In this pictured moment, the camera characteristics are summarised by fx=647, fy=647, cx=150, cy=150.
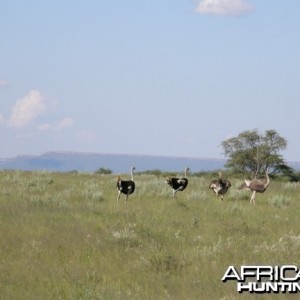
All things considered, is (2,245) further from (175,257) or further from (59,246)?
(175,257)

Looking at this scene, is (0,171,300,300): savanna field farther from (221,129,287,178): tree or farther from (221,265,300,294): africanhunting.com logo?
(221,129,287,178): tree

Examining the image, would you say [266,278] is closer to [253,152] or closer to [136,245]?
→ [136,245]

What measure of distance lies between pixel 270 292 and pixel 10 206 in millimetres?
10915

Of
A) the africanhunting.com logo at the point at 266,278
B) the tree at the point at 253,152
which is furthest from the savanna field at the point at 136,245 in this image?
the tree at the point at 253,152

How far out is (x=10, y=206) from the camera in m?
18.4

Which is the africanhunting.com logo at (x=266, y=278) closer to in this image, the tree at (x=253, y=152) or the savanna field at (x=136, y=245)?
the savanna field at (x=136, y=245)

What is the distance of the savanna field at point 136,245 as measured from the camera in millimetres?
9852

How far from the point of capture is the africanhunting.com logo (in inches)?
360

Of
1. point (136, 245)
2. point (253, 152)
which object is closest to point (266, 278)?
point (136, 245)

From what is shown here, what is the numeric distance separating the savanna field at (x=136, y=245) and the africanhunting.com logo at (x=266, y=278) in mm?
196

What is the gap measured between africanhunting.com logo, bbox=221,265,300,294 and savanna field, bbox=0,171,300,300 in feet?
0.64

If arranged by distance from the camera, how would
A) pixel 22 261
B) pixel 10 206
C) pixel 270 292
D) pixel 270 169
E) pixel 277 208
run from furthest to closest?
pixel 270 169
pixel 277 208
pixel 10 206
pixel 22 261
pixel 270 292

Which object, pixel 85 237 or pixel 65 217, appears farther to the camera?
pixel 65 217

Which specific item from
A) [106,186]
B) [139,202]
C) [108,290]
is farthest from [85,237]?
[106,186]
